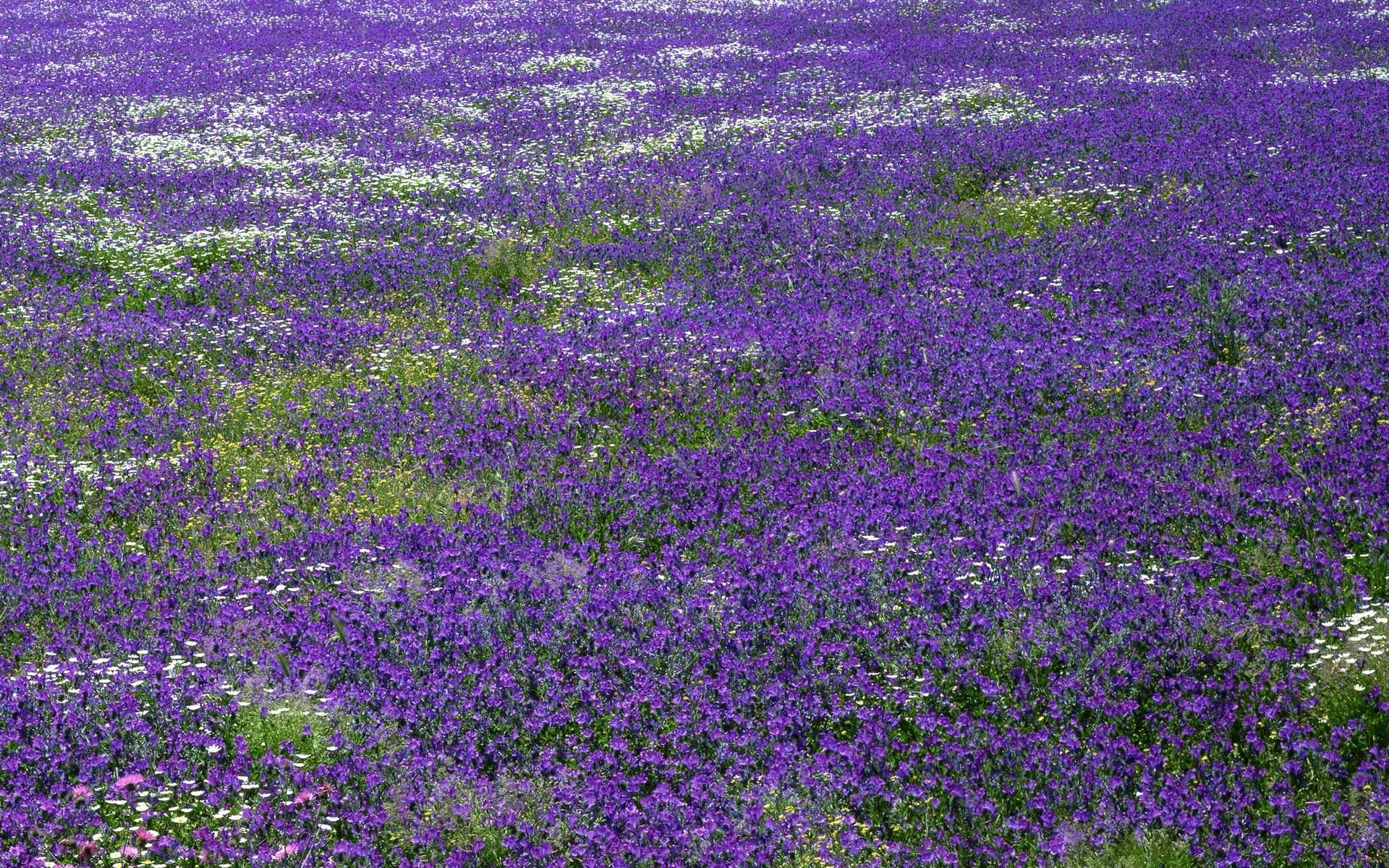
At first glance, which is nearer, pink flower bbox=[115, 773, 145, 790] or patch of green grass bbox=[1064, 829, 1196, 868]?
patch of green grass bbox=[1064, 829, 1196, 868]

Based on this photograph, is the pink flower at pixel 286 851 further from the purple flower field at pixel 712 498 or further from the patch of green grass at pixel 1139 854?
the patch of green grass at pixel 1139 854

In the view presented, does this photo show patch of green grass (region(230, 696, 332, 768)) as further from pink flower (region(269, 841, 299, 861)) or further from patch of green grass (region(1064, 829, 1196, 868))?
patch of green grass (region(1064, 829, 1196, 868))

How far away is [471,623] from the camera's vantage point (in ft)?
22.1

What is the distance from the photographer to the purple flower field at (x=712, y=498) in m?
5.33

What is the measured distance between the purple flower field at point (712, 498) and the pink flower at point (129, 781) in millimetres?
18

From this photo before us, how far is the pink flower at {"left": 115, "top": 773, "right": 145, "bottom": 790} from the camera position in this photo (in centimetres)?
529

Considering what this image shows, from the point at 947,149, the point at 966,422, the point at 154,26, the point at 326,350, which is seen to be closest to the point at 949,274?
the point at 966,422

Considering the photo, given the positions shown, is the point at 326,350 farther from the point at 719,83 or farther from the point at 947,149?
the point at 719,83

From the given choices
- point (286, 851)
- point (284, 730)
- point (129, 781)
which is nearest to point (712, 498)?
point (284, 730)

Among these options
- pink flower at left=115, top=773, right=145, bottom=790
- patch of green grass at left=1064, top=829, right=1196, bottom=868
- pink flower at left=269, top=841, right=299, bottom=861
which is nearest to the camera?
patch of green grass at left=1064, top=829, right=1196, bottom=868

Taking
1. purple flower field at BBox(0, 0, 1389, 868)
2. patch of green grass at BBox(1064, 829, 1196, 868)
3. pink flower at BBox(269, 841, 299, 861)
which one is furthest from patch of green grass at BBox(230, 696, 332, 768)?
patch of green grass at BBox(1064, 829, 1196, 868)

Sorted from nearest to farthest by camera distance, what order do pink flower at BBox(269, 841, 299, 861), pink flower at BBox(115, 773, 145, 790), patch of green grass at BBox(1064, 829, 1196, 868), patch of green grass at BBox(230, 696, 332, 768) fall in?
patch of green grass at BBox(1064, 829, 1196, 868), pink flower at BBox(269, 841, 299, 861), pink flower at BBox(115, 773, 145, 790), patch of green grass at BBox(230, 696, 332, 768)

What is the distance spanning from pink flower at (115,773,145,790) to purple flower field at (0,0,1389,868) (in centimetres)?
2

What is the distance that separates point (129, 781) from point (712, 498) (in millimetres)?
3934
